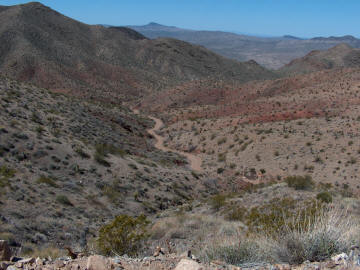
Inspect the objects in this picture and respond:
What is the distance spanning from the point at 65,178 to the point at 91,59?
64762 millimetres

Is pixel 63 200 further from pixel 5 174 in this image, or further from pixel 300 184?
pixel 300 184

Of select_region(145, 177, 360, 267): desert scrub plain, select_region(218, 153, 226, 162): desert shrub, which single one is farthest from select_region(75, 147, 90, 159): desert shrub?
select_region(218, 153, 226, 162): desert shrub

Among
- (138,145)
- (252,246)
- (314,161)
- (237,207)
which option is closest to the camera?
(252,246)

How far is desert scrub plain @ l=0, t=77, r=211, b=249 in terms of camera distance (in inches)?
431

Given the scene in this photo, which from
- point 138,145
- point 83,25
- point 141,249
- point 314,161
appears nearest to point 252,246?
point 141,249

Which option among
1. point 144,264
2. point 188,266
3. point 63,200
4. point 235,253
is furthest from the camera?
point 63,200

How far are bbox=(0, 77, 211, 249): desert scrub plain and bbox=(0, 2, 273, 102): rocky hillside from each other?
1149 inches

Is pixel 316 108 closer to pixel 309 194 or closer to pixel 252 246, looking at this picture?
pixel 309 194

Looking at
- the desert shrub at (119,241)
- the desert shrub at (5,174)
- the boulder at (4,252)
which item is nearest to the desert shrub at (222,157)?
the desert shrub at (5,174)

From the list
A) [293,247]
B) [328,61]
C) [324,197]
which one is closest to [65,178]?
[324,197]

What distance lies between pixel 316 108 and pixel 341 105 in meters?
2.36

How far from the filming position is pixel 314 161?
23031mm

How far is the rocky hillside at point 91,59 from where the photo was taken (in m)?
62.6

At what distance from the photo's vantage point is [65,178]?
1583cm
